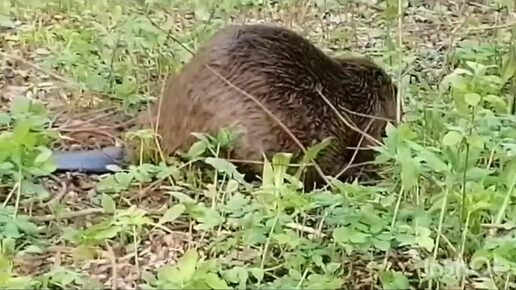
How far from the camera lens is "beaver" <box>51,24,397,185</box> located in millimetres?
2479

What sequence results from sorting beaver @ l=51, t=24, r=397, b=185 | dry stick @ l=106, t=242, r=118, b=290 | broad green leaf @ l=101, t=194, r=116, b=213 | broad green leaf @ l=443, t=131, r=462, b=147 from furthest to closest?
beaver @ l=51, t=24, r=397, b=185, broad green leaf @ l=101, t=194, r=116, b=213, broad green leaf @ l=443, t=131, r=462, b=147, dry stick @ l=106, t=242, r=118, b=290

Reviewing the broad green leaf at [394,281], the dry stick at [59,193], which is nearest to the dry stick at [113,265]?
the dry stick at [59,193]

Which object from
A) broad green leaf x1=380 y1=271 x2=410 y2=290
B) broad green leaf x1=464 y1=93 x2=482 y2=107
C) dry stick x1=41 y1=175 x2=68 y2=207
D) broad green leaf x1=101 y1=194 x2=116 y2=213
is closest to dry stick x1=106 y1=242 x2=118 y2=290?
broad green leaf x1=101 y1=194 x2=116 y2=213

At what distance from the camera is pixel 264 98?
252 cm

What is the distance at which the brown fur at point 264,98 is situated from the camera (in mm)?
2480

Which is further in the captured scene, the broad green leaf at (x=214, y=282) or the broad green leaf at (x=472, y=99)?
the broad green leaf at (x=472, y=99)

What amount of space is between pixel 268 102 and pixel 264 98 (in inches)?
0.6

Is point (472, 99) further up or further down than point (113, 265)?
further up

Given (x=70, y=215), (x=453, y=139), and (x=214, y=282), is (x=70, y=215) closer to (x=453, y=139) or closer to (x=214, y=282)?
(x=214, y=282)

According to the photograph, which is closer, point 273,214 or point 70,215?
point 273,214

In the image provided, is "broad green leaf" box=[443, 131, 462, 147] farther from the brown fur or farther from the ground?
the brown fur

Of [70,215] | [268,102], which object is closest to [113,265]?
[70,215]

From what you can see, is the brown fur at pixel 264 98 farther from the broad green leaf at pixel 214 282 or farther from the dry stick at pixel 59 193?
the broad green leaf at pixel 214 282

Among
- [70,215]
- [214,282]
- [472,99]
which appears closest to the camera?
[214,282]
